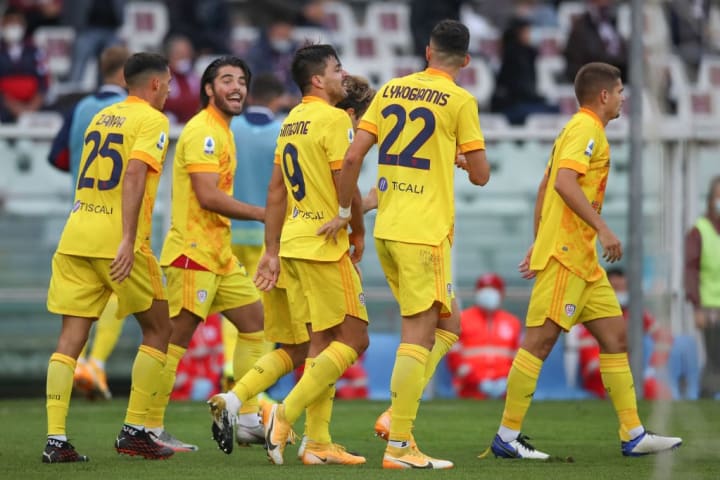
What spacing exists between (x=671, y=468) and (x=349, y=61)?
11.0 meters

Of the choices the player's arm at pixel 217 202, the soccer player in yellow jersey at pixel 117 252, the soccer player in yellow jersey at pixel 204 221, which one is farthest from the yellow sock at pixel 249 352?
the player's arm at pixel 217 202

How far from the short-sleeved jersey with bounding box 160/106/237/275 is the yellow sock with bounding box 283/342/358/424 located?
123cm

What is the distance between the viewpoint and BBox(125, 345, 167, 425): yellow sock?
875 centimetres

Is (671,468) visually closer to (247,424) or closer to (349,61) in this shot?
(247,424)

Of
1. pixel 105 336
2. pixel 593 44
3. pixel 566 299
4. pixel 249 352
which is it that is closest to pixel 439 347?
pixel 566 299

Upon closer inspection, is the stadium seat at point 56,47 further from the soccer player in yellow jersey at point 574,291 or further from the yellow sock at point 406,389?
the yellow sock at point 406,389

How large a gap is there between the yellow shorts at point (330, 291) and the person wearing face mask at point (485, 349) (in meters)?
6.30

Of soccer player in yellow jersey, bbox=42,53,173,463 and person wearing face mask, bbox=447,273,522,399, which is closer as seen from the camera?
soccer player in yellow jersey, bbox=42,53,173,463

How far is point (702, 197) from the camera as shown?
15484mm

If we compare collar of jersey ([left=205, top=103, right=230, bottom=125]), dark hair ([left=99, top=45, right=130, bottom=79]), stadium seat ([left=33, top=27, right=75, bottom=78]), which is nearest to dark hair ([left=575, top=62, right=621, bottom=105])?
collar of jersey ([left=205, top=103, right=230, bottom=125])

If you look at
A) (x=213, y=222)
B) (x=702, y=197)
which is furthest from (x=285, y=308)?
(x=702, y=197)

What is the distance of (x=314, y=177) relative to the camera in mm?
8273

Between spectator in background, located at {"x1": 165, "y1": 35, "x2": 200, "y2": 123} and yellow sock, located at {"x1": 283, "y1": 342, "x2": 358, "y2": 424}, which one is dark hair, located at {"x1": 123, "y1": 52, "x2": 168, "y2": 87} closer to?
yellow sock, located at {"x1": 283, "y1": 342, "x2": 358, "y2": 424}

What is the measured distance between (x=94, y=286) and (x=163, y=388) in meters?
0.84
